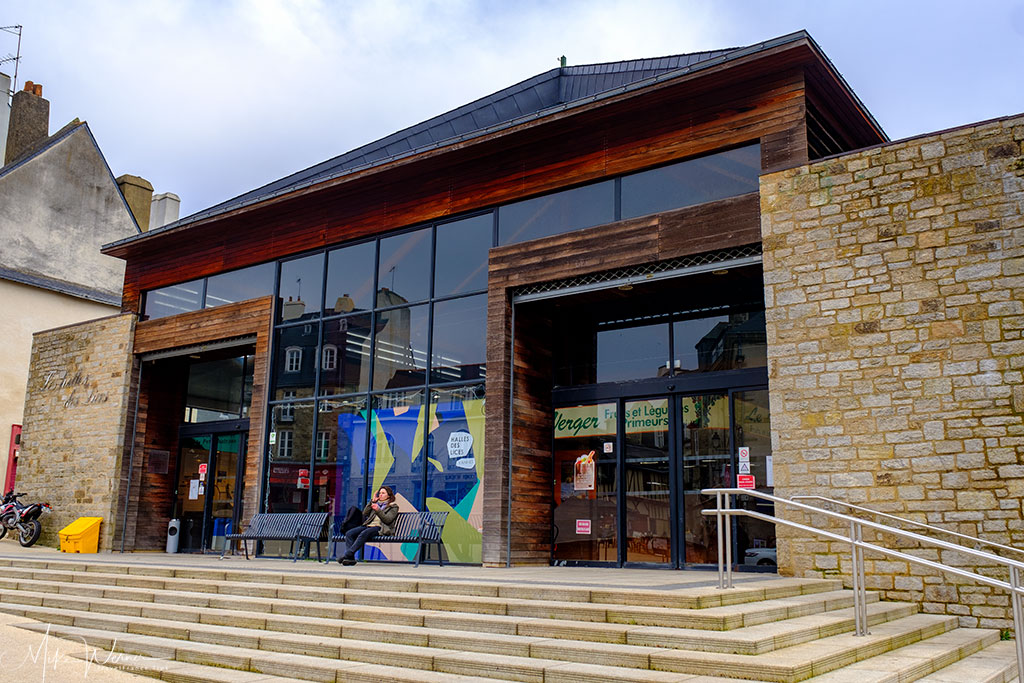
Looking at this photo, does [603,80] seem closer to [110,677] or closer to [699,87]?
[699,87]

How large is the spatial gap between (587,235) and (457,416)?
121 inches

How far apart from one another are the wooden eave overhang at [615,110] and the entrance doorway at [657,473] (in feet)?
11.9

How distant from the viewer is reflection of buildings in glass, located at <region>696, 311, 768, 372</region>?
10977 mm

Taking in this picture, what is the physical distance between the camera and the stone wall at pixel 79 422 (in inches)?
655

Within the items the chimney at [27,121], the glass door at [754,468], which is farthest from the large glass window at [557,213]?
the chimney at [27,121]

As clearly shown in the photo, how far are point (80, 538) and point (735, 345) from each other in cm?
1182

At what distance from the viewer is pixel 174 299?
1698 centimetres

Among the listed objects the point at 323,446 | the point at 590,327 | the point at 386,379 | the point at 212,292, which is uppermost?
the point at 212,292

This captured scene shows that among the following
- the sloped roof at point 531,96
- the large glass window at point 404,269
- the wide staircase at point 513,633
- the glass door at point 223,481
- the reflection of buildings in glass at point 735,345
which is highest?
the sloped roof at point 531,96

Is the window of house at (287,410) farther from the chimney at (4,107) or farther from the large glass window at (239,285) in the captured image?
the chimney at (4,107)

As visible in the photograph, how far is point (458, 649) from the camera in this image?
20.9 feet

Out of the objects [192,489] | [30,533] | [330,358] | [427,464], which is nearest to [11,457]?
[30,533]

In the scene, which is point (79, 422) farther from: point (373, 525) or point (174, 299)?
point (373, 525)

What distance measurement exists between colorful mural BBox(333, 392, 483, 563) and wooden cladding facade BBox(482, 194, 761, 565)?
1.52 ft
